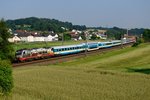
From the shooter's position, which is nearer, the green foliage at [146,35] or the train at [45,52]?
the train at [45,52]

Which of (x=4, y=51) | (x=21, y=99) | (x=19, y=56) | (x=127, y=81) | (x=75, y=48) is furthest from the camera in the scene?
(x=75, y=48)

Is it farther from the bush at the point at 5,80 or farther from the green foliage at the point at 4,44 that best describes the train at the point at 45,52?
the bush at the point at 5,80

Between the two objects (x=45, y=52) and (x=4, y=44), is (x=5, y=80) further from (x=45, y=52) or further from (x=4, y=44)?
(x=45, y=52)

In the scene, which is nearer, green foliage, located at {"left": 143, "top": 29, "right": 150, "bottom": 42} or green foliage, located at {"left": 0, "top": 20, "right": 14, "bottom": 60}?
green foliage, located at {"left": 0, "top": 20, "right": 14, "bottom": 60}

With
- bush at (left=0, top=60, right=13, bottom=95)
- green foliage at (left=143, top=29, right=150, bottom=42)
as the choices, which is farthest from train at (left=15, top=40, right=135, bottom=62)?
green foliage at (left=143, top=29, right=150, bottom=42)

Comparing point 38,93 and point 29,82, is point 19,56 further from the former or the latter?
point 38,93

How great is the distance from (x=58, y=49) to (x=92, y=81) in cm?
4403

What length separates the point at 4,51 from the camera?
55531mm

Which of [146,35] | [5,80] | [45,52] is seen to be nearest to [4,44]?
[45,52]

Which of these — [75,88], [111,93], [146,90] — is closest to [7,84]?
[75,88]

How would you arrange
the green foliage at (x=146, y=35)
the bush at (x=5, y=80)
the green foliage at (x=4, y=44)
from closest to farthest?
the bush at (x=5, y=80) → the green foliage at (x=4, y=44) → the green foliage at (x=146, y=35)

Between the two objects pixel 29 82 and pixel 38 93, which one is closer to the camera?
pixel 38 93

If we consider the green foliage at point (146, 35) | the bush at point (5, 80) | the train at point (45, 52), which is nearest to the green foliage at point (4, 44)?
the train at point (45, 52)

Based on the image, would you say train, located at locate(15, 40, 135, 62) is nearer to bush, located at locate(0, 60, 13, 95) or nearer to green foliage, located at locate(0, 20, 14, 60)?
green foliage, located at locate(0, 20, 14, 60)
